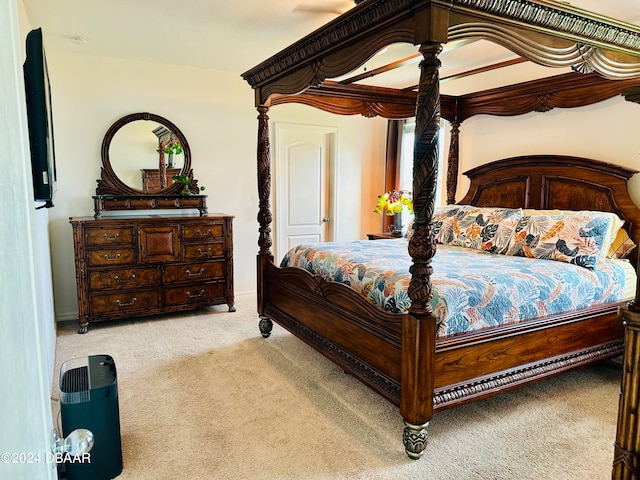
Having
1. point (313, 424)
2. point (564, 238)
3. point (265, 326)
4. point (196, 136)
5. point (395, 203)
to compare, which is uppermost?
point (196, 136)

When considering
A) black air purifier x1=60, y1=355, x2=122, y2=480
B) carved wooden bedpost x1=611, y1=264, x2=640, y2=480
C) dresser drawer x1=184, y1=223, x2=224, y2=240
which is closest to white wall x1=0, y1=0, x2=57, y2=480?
black air purifier x1=60, y1=355, x2=122, y2=480

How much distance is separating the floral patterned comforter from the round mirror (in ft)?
7.40

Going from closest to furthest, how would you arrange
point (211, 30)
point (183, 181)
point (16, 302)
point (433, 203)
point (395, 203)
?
point (16, 302) < point (433, 203) < point (211, 30) < point (183, 181) < point (395, 203)

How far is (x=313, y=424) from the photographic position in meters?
2.55

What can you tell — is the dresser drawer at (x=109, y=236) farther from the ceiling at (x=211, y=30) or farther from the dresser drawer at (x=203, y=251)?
the ceiling at (x=211, y=30)

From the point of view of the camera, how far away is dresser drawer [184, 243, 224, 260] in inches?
177

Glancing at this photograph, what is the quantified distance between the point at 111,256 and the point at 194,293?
0.89 metres

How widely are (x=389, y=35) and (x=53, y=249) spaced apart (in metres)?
3.88

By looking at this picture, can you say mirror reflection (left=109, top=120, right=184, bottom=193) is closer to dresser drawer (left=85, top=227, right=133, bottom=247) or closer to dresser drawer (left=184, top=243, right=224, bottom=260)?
dresser drawer (left=85, top=227, right=133, bottom=247)

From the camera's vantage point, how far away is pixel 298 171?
565cm

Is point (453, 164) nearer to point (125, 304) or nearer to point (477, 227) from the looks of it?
point (477, 227)

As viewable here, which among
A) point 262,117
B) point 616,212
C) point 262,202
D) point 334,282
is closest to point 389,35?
point 334,282

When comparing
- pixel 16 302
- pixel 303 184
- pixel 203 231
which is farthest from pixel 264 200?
pixel 16 302

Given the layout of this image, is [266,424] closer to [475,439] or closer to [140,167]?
[475,439]
